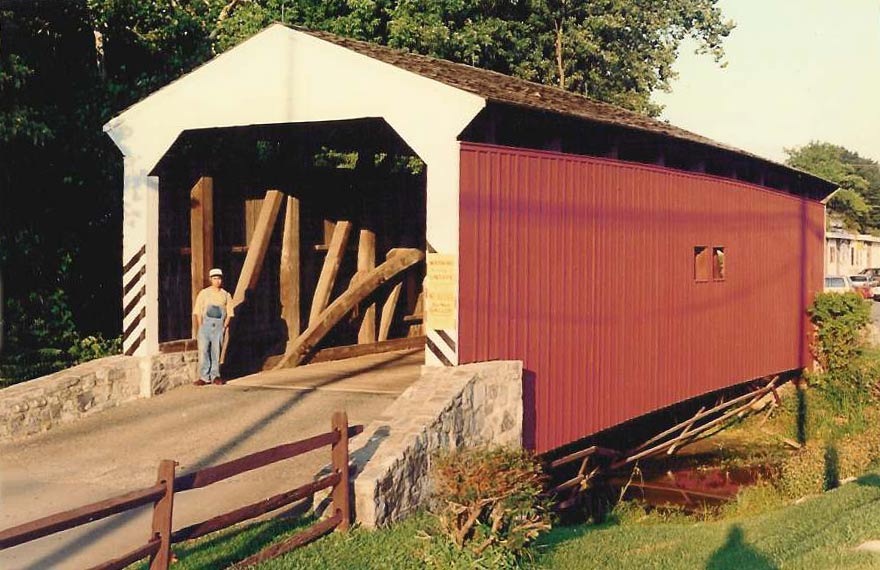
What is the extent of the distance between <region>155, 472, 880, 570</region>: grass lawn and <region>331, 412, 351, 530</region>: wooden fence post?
15 centimetres

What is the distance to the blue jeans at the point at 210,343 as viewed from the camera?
11797 millimetres

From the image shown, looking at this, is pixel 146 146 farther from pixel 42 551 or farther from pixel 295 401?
pixel 42 551

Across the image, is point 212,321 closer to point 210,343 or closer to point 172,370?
point 210,343

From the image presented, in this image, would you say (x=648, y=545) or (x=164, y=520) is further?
(x=648, y=545)

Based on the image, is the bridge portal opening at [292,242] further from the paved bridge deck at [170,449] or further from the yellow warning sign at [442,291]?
the yellow warning sign at [442,291]

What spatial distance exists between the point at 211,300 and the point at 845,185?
3019 inches

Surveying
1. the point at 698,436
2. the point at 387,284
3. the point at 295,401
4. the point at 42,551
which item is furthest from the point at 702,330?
the point at 42,551

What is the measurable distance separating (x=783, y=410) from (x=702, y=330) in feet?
16.7

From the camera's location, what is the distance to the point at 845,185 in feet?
261

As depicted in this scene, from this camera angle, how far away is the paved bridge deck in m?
7.12

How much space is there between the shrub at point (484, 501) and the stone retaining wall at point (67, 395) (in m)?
4.93

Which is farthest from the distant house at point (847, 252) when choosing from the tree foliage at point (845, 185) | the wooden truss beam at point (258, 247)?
the wooden truss beam at point (258, 247)

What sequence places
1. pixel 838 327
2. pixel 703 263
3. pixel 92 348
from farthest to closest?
pixel 838 327
pixel 92 348
pixel 703 263

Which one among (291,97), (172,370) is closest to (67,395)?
(172,370)
